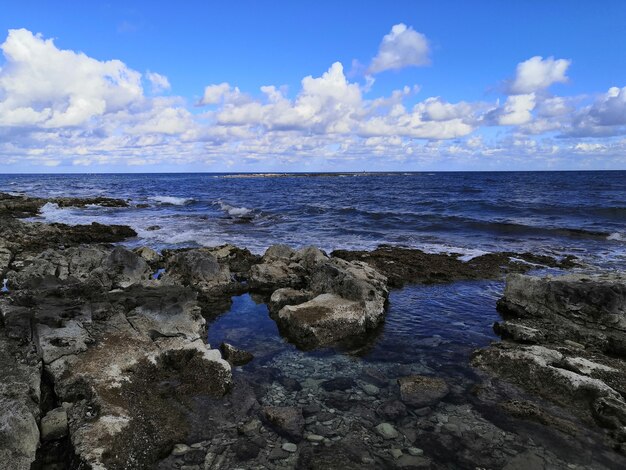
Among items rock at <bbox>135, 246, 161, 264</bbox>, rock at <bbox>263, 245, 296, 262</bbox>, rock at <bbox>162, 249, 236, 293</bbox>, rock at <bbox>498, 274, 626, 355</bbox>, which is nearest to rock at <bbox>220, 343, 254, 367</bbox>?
rock at <bbox>162, 249, 236, 293</bbox>

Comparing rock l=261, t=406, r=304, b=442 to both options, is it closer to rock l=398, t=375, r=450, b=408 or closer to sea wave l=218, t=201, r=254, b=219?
rock l=398, t=375, r=450, b=408

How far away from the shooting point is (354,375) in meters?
8.70

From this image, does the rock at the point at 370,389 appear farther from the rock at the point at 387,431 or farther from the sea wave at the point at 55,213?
the sea wave at the point at 55,213

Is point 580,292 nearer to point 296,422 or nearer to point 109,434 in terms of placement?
point 296,422

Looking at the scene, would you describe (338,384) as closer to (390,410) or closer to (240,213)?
(390,410)

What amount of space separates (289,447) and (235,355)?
3.31 metres

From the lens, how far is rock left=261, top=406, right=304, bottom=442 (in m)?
6.73

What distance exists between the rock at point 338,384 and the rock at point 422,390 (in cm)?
102

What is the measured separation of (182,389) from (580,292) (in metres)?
10.7

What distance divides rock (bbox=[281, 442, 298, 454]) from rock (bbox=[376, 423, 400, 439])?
1.44 m

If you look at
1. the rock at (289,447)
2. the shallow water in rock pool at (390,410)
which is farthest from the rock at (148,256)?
the rock at (289,447)

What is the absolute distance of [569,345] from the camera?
32.4 feet

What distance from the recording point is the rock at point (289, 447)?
20.8ft

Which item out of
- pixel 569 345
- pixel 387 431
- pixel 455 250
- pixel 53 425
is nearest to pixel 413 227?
pixel 455 250
